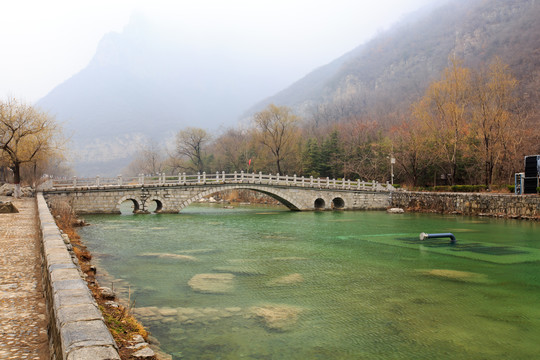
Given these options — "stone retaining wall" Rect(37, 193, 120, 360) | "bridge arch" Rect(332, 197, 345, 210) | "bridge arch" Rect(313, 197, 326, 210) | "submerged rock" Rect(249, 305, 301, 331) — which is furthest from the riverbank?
"bridge arch" Rect(332, 197, 345, 210)

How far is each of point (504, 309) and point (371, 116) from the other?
75.0 metres

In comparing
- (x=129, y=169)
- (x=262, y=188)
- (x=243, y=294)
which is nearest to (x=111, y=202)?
(x=262, y=188)

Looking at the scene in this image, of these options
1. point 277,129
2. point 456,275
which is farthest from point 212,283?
point 277,129

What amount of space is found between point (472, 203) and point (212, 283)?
26.4 metres

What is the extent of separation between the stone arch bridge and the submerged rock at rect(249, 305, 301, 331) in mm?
20205

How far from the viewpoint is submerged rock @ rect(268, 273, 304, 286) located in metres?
9.93

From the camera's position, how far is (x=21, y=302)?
5477mm

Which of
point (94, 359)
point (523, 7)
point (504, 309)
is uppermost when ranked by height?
point (523, 7)

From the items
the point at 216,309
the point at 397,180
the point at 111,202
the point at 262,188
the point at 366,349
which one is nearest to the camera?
the point at 366,349

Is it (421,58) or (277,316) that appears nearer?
(277,316)

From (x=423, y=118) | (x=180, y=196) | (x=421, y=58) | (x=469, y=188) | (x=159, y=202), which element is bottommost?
(x=159, y=202)

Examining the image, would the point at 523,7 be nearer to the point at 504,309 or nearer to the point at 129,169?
the point at 129,169

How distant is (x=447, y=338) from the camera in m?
6.48

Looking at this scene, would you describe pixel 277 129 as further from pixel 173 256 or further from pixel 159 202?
pixel 173 256
